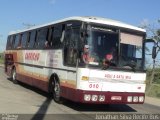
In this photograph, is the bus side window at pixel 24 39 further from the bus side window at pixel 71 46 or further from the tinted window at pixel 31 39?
the bus side window at pixel 71 46

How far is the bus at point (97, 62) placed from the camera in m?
14.1

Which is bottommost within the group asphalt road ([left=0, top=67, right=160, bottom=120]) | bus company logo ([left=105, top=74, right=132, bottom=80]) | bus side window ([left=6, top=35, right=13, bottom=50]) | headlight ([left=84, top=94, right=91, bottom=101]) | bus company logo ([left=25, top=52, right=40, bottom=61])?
asphalt road ([left=0, top=67, right=160, bottom=120])

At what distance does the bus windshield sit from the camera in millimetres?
14188

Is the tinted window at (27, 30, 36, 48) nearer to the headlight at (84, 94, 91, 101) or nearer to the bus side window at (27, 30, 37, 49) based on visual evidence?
the bus side window at (27, 30, 37, 49)

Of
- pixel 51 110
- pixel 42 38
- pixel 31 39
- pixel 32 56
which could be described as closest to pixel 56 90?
pixel 51 110

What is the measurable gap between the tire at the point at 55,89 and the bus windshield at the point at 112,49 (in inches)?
98.6

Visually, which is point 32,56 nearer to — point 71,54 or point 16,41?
point 16,41

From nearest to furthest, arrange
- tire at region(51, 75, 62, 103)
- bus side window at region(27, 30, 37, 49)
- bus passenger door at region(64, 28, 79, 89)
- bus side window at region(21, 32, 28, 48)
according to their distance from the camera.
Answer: bus passenger door at region(64, 28, 79, 89)
tire at region(51, 75, 62, 103)
bus side window at region(27, 30, 37, 49)
bus side window at region(21, 32, 28, 48)

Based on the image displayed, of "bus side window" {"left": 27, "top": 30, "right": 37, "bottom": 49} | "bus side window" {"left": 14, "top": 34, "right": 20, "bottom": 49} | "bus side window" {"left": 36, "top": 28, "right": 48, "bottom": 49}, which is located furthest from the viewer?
"bus side window" {"left": 14, "top": 34, "right": 20, "bottom": 49}

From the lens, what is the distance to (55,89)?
16.4 m

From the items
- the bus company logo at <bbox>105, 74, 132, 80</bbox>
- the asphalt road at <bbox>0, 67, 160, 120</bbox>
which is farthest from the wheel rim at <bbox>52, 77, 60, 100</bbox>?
the bus company logo at <bbox>105, 74, 132, 80</bbox>

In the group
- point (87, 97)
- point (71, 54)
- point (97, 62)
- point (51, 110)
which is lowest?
point (51, 110)

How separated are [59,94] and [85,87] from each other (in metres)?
2.12

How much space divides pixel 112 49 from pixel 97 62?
0.75 m
